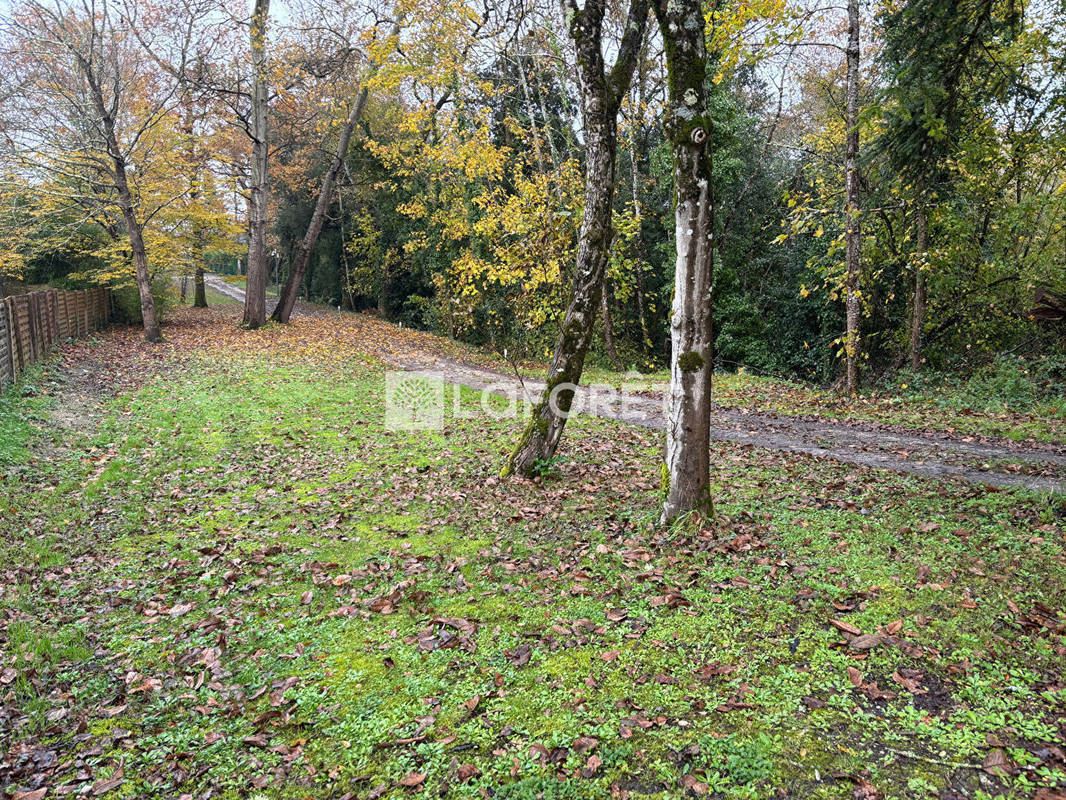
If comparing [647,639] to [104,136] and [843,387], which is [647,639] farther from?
[104,136]

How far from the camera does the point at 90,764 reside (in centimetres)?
342

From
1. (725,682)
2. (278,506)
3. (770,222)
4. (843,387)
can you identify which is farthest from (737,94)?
(725,682)

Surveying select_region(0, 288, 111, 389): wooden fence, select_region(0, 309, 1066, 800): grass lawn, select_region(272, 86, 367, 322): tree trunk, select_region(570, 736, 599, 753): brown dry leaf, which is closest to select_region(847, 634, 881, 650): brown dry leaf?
select_region(0, 309, 1066, 800): grass lawn

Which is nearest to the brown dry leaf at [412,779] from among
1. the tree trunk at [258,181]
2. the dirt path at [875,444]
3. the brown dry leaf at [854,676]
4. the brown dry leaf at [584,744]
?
the brown dry leaf at [584,744]

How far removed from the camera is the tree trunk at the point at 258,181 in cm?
2055

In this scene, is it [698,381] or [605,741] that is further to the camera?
[698,381]

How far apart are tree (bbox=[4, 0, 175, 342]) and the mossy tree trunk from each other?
16.2m

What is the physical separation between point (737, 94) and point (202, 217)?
2079 centimetres

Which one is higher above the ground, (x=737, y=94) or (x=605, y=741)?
(x=737, y=94)

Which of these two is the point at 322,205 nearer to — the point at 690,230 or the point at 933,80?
the point at 933,80

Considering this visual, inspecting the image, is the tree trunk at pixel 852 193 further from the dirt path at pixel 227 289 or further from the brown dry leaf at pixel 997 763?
the dirt path at pixel 227 289

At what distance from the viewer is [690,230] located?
5.35 m

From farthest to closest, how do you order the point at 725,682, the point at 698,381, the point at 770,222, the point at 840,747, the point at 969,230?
the point at 770,222, the point at 969,230, the point at 698,381, the point at 725,682, the point at 840,747

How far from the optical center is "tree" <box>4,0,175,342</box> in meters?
16.7
